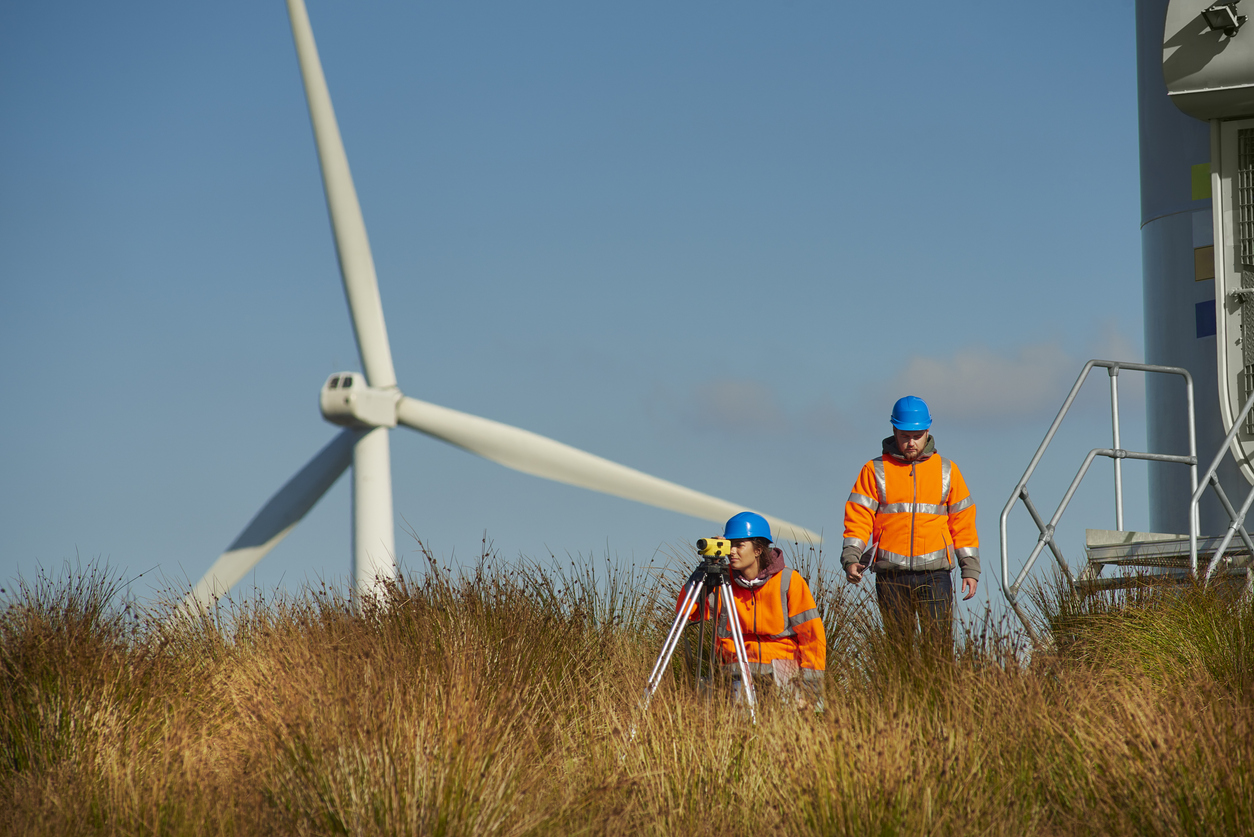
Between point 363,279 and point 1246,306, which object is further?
point 363,279

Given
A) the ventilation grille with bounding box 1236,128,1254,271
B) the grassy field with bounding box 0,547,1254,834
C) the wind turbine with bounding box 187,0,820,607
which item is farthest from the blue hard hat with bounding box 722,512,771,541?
the wind turbine with bounding box 187,0,820,607

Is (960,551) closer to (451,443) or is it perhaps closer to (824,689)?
(824,689)

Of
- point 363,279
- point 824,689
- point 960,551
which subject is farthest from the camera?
point 363,279

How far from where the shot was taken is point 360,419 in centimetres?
2005

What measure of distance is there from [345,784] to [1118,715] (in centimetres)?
426

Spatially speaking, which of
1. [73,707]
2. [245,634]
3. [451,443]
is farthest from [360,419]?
[73,707]

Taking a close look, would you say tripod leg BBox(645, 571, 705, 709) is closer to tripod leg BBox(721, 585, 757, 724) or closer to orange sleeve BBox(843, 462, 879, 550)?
tripod leg BBox(721, 585, 757, 724)

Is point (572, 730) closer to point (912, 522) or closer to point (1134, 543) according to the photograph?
point (912, 522)

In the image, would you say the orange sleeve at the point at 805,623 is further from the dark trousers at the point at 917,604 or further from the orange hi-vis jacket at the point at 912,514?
the orange hi-vis jacket at the point at 912,514

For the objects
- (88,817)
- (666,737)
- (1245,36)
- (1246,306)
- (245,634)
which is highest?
(1245,36)

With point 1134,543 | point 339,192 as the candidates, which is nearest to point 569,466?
point 339,192

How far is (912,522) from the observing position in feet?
30.9

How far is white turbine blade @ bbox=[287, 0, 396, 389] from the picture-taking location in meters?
18.7

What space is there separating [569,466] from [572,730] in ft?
32.4
